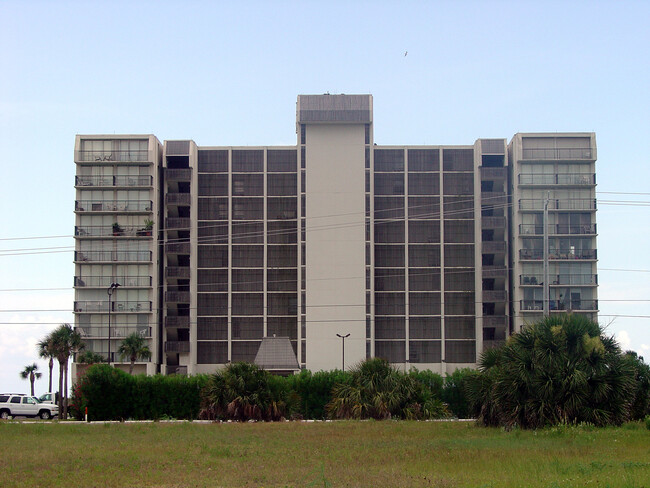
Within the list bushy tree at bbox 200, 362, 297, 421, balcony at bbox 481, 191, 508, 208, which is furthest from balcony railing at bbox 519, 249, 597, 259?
bushy tree at bbox 200, 362, 297, 421

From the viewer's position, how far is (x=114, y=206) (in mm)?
99875

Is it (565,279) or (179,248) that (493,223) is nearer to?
(565,279)

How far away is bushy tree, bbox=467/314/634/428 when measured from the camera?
34594 mm

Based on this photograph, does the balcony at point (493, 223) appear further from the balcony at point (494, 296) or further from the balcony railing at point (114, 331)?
the balcony railing at point (114, 331)

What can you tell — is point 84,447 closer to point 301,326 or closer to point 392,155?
point 301,326

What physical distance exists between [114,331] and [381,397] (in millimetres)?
55668

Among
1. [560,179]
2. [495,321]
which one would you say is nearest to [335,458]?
[495,321]

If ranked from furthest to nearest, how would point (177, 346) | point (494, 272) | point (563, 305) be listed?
1. point (494, 272)
2. point (177, 346)
3. point (563, 305)

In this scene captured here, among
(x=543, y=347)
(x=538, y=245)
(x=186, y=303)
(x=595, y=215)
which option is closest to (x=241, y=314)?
(x=186, y=303)

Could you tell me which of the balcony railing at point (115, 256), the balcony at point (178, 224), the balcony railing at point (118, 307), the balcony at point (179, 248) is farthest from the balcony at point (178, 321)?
the balcony at point (178, 224)

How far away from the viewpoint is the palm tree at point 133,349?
3686 inches

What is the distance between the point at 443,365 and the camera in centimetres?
9994

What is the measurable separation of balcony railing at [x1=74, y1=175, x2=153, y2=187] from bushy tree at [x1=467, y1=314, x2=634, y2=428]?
69.5 meters

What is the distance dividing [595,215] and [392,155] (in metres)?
24.4
